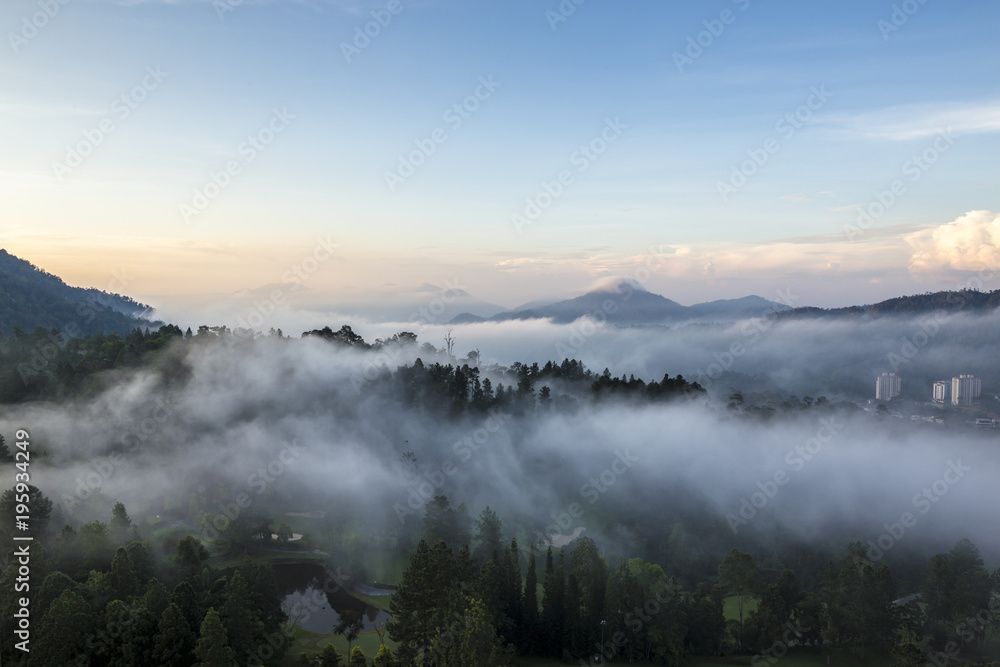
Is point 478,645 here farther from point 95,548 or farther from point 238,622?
point 95,548

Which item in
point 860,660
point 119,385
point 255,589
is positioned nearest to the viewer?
point 255,589

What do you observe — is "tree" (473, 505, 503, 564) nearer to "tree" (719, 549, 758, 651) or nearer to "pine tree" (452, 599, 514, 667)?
"tree" (719, 549, 758, 651)

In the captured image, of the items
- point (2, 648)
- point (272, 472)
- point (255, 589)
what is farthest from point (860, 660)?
point (272, 472)

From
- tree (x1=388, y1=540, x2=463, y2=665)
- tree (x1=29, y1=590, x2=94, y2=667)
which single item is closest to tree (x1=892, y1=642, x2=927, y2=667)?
tree (x1=388, y1=540, x2=463, y2=665)

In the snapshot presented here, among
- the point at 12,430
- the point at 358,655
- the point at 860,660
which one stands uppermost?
the point at 12,430

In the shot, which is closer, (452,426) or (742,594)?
(742,594)

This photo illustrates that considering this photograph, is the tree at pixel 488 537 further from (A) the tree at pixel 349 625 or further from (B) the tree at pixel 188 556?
(B) the tree at pixel 188 556

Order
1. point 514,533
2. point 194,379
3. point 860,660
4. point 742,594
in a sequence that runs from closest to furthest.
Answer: point 860,660
point 742,594
point 514,533
point 194,379

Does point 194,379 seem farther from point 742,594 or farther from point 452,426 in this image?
point 742,594
